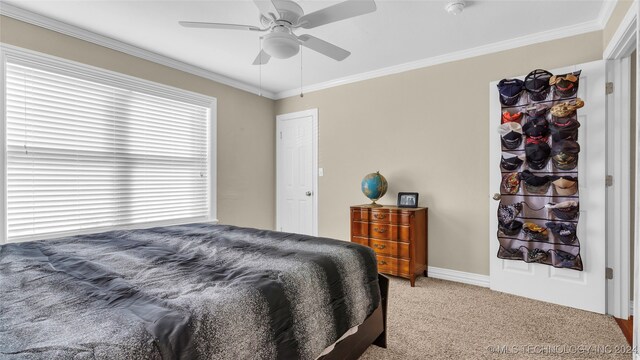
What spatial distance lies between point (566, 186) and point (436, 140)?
1268mm

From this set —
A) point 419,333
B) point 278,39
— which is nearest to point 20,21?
point 278,39

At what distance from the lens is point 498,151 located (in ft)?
10.1

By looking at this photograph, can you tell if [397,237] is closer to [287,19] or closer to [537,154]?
[537,154]

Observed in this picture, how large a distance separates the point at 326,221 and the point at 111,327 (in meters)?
3.60

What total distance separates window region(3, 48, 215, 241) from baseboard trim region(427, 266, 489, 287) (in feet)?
9.29

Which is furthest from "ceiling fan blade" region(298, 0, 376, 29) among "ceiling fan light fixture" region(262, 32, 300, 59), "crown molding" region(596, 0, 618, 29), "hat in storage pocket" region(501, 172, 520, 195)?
"hat in storage pocket" region(501, 172, 520, 195)

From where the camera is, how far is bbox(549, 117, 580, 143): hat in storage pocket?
8.64 ft

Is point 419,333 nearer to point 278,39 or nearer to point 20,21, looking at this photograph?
point 278,39

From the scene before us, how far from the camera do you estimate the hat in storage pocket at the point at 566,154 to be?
8.68ft

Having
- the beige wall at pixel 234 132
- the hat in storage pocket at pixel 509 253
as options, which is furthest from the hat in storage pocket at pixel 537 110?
the beige wall at pixel 234 132

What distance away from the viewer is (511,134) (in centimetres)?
294

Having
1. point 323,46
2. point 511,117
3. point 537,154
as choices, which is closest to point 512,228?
point 537,154

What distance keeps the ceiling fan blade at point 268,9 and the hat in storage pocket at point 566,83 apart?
95.8 inches

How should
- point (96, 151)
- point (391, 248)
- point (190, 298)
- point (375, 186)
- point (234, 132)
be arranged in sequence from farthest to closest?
point (234, 132) < point (375, 186) < point (391, 248) < point (96, 151) < point (190, 298)
